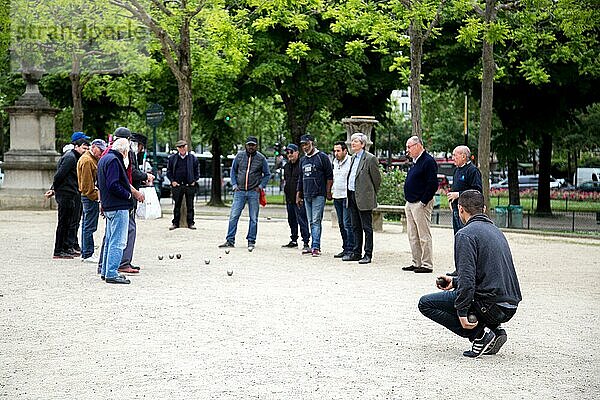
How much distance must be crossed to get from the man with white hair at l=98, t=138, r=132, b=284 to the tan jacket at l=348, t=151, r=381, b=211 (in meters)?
4.11

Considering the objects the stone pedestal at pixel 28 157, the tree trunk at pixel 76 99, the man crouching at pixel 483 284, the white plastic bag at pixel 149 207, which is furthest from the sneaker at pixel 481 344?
the tree trunk at pixel 76 99

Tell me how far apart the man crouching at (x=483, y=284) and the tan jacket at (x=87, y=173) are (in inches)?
286

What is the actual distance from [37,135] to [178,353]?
69.6 feet

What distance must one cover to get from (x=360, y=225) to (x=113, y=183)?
4.66m

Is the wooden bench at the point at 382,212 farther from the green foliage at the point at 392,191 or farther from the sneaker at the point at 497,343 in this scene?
the sneaker at the point at 497,343

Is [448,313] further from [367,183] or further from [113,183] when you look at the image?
[367,183]

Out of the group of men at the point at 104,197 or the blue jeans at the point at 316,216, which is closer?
the group of men at the point at 104,197

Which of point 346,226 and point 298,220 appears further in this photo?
point 298,220

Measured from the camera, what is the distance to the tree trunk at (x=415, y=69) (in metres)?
21.3

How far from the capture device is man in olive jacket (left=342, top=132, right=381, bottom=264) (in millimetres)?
15398

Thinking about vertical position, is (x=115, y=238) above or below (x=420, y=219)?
below

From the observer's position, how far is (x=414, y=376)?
7531mm

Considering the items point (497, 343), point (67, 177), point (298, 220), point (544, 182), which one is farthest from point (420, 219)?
point (544, 182)

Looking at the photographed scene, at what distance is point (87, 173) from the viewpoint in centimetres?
1410
